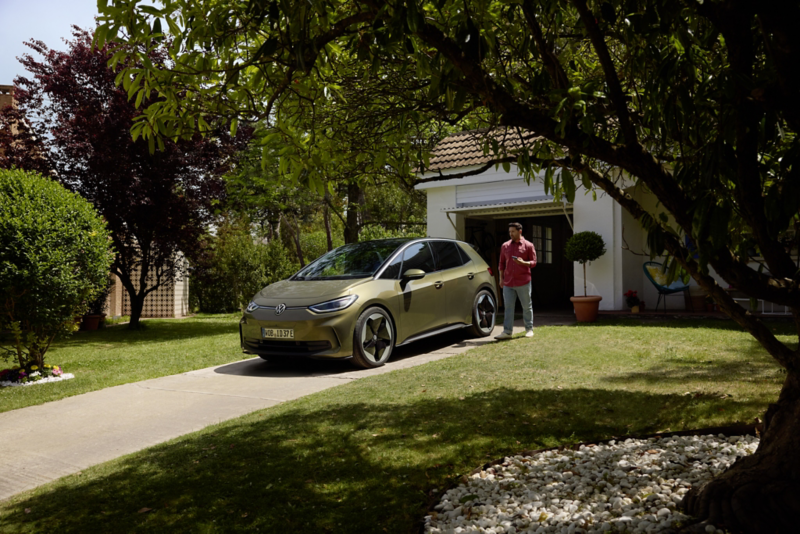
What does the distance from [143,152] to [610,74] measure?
501 inches

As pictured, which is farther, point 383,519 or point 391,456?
point 391,456

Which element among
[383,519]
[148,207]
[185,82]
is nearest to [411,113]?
[185,82]

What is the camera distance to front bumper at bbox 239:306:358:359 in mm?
7637

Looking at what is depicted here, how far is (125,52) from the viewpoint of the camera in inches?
121

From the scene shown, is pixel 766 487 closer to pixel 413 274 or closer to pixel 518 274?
pixel 413 274

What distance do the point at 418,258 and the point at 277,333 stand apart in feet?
8.17

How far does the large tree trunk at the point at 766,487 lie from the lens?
8.18 feet

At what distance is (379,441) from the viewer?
4.35 meters

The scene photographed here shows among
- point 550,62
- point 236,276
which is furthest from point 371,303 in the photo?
point 236,276

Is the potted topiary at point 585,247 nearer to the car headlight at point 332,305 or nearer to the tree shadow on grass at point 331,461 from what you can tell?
the car headlight at point 332,305

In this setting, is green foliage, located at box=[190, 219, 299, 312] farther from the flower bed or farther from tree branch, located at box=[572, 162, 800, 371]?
tree branch, located at box=[572, 162, 800, 371]

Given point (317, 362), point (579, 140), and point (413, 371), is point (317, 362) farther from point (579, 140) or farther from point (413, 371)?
point (579, 140)

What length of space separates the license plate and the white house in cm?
567

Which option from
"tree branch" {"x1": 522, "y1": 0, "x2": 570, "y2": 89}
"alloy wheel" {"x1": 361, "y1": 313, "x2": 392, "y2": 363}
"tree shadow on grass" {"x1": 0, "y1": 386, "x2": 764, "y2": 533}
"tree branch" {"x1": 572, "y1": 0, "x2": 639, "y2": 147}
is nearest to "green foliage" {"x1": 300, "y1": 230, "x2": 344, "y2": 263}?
"alloy wheel" {"x1": 361, "y1": 313, "x2": 392, "y2": 363}
